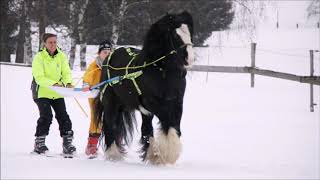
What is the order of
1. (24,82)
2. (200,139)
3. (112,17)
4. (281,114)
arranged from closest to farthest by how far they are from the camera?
(200,139)
(281,114)
(24,82)
(112,17)

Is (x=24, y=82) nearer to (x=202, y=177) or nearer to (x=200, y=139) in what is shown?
(x=200, y=139)

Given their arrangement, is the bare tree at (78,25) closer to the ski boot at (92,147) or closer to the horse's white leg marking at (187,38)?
the ski boot at (92,147)

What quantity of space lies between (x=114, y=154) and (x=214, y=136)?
8.94 ft

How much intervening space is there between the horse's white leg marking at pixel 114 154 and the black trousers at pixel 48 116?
67 cm

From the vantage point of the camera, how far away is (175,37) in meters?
6.20

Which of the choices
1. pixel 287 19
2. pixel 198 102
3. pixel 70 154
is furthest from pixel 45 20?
pixel 287 19

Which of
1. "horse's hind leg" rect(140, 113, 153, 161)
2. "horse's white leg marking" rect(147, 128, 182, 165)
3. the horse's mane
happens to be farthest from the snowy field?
the horse's mane

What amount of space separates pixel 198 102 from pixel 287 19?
3765 centimetres

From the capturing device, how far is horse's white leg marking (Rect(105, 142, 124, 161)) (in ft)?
23.1

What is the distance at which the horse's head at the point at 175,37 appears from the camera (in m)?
6.10

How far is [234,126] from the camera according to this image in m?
10.4

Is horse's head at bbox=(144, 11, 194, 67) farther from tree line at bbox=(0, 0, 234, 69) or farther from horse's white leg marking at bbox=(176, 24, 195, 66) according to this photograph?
tree line at bbox=(0, 0, 234, 69)

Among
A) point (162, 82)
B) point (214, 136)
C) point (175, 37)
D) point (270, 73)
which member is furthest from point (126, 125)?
point (270, 73)

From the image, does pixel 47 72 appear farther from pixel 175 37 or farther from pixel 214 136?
pixel 214 136
